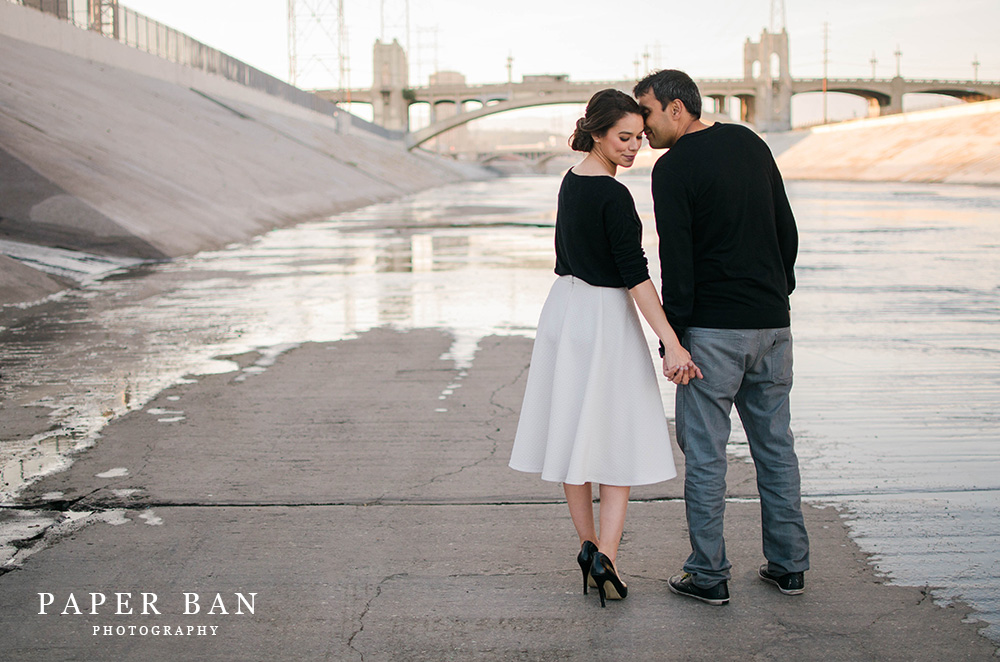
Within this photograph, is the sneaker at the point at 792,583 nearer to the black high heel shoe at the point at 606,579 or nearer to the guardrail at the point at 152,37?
the black high heel shoe at the point at 606,579

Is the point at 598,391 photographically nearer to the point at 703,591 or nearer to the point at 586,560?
the point at 586,560

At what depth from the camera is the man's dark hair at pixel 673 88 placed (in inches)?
136

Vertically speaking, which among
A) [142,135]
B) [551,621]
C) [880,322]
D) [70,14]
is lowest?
[551,621]

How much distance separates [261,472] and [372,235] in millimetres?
16715

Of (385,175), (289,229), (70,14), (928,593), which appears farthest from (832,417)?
(385,175)

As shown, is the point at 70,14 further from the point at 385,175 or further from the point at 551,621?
the point at 551,621

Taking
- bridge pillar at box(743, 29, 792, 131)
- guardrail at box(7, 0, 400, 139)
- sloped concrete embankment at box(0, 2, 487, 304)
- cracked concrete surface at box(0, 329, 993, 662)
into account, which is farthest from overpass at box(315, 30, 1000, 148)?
cracked concrete surface at box(0, 329, 993, 662)

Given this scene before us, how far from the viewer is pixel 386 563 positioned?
3.84 meters

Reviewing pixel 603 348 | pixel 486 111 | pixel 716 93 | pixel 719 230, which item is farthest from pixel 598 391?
pixel 716 93

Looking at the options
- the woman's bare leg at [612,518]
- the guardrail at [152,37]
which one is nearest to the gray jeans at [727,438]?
the woman's bare leg at [612,518]

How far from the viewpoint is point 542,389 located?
3.63 m

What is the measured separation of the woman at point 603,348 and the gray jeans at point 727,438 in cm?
9

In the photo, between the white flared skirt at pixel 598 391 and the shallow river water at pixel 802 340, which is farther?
the shallow river water at pixel 802 340

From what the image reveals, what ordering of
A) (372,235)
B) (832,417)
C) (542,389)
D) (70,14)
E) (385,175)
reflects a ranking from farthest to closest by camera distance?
1. (385,175)
2. (70,14)
3. (372,235)
4. (832,417)
5. (542,389)
